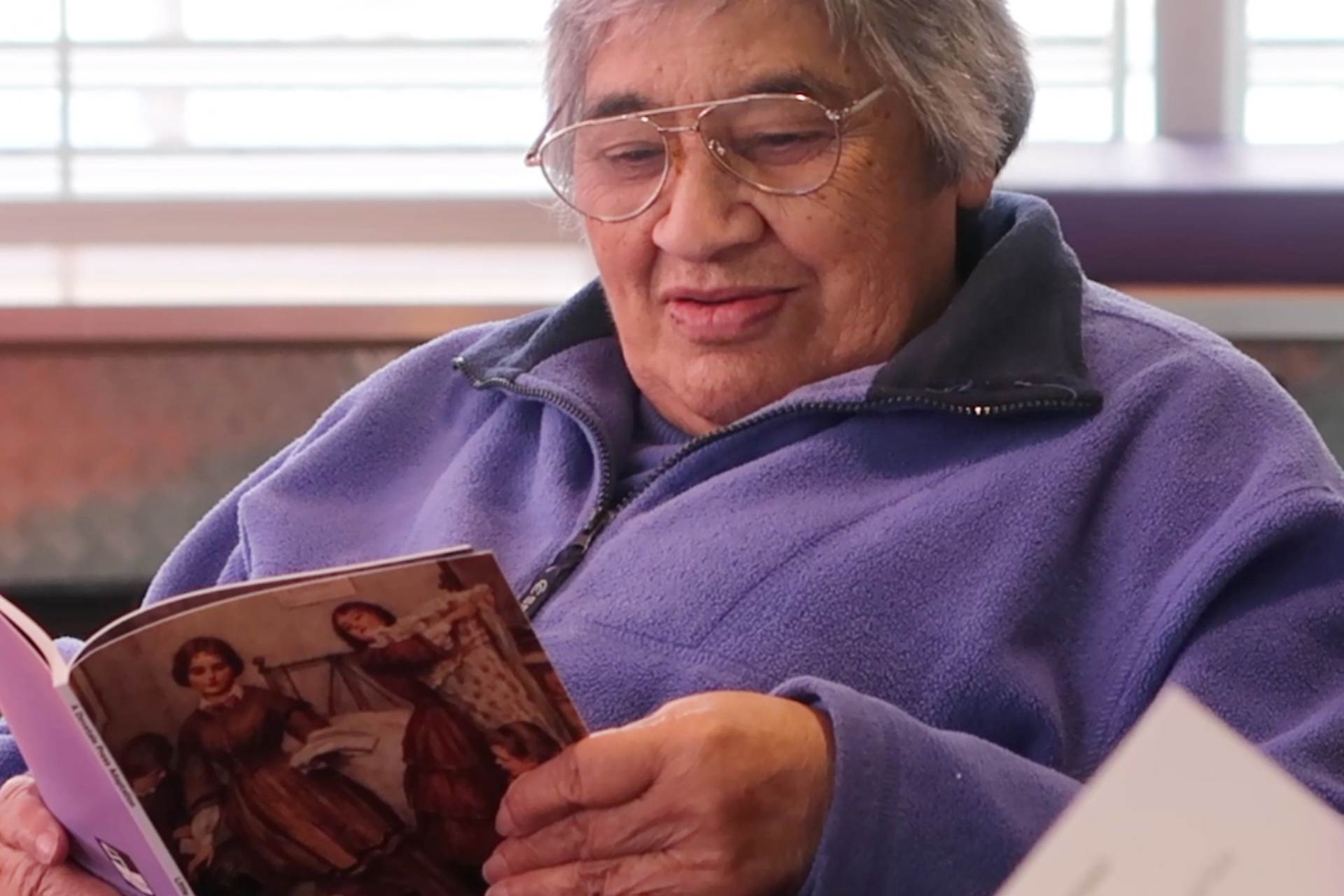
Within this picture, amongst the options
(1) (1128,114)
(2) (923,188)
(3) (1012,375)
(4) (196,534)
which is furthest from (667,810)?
(1) (1128,114)

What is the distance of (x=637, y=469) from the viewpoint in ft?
4.55

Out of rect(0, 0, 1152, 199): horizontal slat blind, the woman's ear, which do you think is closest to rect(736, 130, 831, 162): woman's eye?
the woman's ear

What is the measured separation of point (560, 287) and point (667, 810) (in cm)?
113

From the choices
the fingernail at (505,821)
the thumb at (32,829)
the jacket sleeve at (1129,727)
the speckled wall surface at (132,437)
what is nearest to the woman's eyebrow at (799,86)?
the jacket sleeve at (1129,727)

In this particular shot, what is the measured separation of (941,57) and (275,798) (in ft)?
2.17

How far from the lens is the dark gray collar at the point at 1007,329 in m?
1.21

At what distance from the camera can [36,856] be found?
3.77 feet

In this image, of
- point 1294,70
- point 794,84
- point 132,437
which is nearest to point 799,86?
point 794,84

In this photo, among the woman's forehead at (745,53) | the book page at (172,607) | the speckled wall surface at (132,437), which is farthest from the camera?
the speckled wall surface at (132,437)

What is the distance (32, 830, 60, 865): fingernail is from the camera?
1135mm

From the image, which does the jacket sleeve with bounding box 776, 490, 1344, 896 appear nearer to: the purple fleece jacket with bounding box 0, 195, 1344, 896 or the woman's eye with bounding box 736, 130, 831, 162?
the purple fleece jacket with bounding box 0, 195, 1344, 896

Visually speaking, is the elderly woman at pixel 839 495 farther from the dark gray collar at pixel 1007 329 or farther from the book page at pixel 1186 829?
the book page at pixel 1186 829

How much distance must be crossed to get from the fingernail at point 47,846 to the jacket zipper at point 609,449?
313mm

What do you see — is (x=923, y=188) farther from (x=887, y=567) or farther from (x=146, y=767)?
(x=146, y=767)
